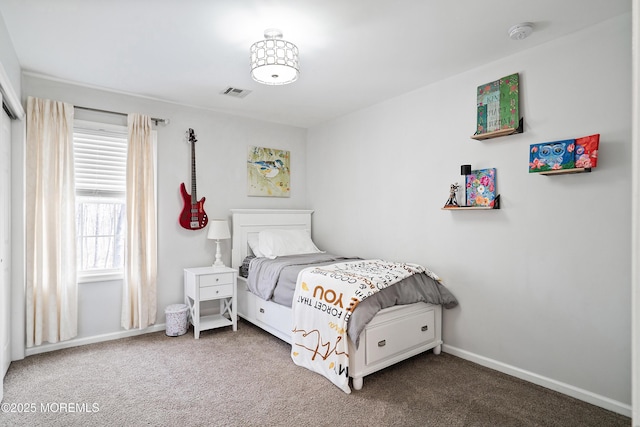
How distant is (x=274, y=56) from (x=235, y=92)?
1392 millimetres

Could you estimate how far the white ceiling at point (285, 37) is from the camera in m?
2.10

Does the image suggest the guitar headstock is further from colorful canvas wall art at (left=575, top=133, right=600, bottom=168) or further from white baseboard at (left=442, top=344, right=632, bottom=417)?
colorful canvas wall art at (left=575, top=133, right=600, bottom=168)

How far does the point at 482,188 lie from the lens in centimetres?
285

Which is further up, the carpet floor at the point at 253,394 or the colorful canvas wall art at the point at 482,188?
the colorful canvas wall art at the point at 482,188

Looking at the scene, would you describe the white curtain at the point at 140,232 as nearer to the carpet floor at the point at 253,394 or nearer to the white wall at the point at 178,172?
the white wall at the point at 178,172

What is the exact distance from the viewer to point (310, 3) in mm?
2059

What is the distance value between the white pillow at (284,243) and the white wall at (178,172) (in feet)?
1.52

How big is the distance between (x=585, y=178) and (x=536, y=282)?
2.58 ft

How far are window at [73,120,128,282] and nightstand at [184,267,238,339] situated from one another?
69 centimetres

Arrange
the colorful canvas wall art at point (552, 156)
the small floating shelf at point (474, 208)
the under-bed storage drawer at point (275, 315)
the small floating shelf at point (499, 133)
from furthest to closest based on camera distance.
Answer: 1. the under-bed storage drawer at point (275, 315)
2. the small floating shelf at point (474, 208)
3. the small floating shelf at point (499, 133)
4. the colorful canvas wall art at point (552, 156)

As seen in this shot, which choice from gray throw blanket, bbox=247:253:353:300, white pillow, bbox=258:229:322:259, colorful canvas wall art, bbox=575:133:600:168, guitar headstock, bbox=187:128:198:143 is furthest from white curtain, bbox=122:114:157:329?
colorful canvas wall art, bbox=575:133:600:168

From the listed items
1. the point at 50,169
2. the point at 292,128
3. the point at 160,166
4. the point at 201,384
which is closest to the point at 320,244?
the point at 292,128

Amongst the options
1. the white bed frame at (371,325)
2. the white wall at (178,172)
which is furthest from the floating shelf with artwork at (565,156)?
the white wall at (178,172)

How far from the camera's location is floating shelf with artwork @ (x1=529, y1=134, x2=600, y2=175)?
2.23m
